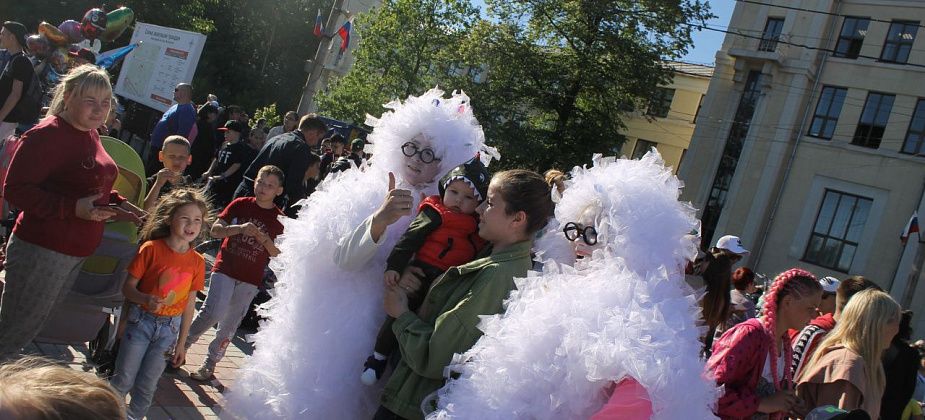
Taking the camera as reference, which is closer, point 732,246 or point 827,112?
point 732,246

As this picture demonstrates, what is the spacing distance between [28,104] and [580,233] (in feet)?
18.5

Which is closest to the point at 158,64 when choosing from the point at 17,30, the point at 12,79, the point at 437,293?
the point at 17,30

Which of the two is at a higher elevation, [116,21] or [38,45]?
[116,21]

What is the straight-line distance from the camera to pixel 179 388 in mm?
4484

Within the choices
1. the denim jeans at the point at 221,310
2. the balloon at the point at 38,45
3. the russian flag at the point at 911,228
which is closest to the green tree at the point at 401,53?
the russian flag at the point at 911,228

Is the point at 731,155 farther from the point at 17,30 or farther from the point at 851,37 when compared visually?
the point at 17,30

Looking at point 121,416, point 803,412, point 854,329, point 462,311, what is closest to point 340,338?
point 462,311

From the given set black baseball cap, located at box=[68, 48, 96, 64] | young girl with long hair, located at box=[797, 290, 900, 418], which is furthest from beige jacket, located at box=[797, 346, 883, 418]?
black baseball cap, located at box=[68, 48, 96, 64]

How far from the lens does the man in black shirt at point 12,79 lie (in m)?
5.93

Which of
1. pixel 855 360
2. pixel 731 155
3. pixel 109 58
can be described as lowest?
pixel 855 360

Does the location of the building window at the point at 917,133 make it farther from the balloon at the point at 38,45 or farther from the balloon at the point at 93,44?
the balloon at the point at 38,45

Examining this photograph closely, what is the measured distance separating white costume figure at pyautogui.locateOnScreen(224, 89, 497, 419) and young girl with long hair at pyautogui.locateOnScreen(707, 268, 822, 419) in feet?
4.91

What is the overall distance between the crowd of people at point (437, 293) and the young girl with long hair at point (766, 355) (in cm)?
1

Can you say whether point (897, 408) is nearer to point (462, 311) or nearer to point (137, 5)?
point (462, 311)
